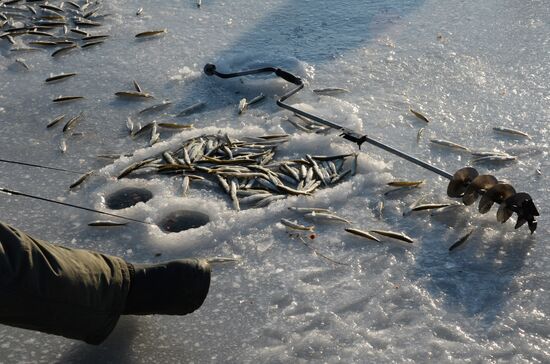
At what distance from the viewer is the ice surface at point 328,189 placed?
9.62ft

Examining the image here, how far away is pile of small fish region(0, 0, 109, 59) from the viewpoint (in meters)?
5.64

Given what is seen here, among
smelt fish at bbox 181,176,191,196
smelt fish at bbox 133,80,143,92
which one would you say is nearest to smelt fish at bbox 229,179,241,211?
smelt fish at bbox 181,176,191,196

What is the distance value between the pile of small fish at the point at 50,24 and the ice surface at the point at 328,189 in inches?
4.6

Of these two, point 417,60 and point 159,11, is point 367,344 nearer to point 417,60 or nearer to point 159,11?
point 417,60

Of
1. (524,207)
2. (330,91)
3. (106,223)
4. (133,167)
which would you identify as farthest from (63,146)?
(524,207)

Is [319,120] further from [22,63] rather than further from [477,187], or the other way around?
[22,63]

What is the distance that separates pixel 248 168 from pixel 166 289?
1.29 meters

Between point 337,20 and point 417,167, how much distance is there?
7.58ft

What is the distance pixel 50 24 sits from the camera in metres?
5.91

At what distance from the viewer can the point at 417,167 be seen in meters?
4.07

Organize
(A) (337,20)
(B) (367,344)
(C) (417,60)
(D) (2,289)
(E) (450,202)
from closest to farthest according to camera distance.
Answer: (D) (2,289) < (B) (367,344) < (E) (450,202) < (C) (417,60) < (A) (337,20)

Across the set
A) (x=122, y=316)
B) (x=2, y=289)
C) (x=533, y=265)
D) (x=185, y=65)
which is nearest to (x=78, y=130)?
(x=185, y=65)

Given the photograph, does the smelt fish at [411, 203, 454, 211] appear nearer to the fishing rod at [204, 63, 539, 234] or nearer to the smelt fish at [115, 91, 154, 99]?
the fishing rod at [204, 63, 539, 234]

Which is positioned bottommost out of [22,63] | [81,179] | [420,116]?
[22,63]
